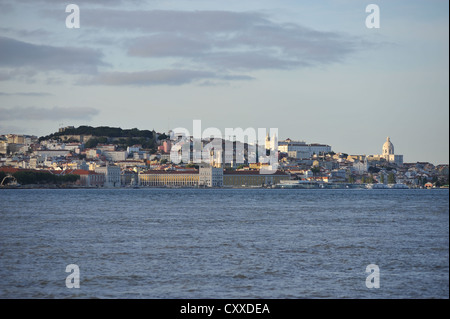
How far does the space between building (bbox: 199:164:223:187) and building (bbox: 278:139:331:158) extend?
34783 mm

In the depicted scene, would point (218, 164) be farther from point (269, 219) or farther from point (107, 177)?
point (269, 219)

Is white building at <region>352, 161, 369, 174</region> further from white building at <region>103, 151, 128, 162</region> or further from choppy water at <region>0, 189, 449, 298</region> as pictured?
choppy water at <region>0, 189, 449, 298</region>

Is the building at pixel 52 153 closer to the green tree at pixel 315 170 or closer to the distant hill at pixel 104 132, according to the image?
the distant hill at pixel 104 132

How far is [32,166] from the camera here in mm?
97688

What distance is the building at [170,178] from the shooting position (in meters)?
90.1

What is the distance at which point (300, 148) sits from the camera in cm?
12744

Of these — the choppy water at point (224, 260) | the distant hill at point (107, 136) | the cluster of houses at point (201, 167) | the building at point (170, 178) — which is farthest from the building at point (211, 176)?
the choppy water at point (224, 260)

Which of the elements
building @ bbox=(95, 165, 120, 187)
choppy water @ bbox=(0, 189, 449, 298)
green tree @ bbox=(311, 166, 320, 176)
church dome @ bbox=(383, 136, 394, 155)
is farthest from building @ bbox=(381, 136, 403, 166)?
choppy water @ bbox=(0, 189, 449, 298)

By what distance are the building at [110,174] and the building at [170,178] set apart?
324 cm

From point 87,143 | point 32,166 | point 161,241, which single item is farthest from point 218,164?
point 161,241

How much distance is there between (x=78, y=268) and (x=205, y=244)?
3588 mm

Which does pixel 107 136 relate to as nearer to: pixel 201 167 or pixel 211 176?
pixel 201 167

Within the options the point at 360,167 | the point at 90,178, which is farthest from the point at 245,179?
the point at 360,167

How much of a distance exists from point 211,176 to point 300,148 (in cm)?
4071
